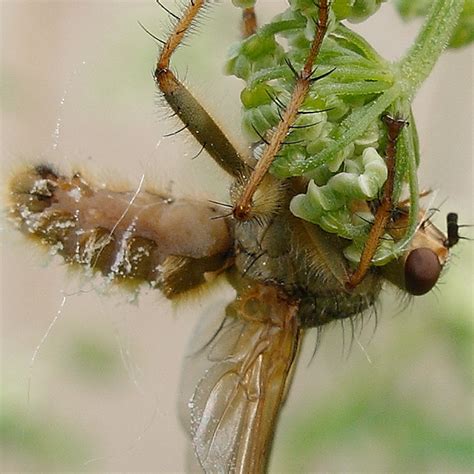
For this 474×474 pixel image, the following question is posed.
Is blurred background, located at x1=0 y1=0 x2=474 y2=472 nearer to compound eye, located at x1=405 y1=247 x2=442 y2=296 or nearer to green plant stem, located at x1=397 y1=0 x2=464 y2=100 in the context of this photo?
compound eye, located at x1=405 y1=247 x2=442 y2=296

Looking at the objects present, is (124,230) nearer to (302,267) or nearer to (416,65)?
(302,267)

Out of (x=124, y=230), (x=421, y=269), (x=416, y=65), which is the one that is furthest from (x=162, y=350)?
(x=416, y=65)

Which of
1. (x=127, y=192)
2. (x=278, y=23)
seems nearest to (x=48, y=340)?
(x=127, y=192)

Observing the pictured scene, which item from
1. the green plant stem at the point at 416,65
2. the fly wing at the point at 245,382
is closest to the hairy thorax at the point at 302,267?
the fly wing at the point at 245,382

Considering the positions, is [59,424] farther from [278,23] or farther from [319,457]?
[278,23]

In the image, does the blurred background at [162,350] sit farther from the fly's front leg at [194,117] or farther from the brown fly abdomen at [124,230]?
the fly's front leg at [194,117]

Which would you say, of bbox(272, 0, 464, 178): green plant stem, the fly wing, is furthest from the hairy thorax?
bbox(272, 0, 464, 178): green plant stem
